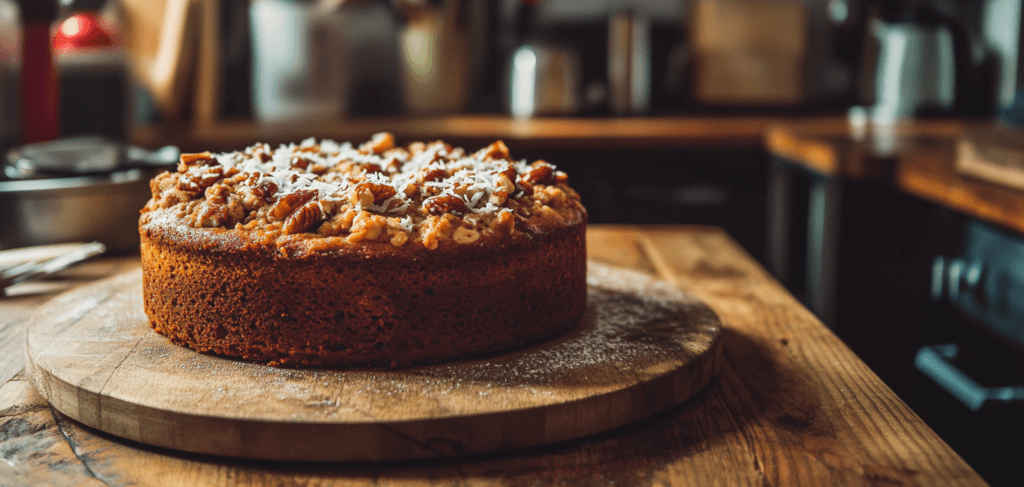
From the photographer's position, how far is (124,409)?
27.9 inches

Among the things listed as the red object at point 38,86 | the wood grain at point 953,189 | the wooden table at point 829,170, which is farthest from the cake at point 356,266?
the wooden table at point 829,170

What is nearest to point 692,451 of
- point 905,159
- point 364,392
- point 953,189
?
point 364,392

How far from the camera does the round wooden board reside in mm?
674

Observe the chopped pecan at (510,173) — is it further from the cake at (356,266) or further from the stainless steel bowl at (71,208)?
the stainless steel bowl at (71,208)

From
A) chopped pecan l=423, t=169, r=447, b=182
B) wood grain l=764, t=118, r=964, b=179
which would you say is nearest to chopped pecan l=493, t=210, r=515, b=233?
chopped pecan l=423, t=169, r=447, b=182

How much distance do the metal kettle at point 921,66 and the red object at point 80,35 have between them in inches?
94.9

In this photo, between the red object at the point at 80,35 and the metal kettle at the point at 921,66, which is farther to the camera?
the metal kettle at the point at 921,66

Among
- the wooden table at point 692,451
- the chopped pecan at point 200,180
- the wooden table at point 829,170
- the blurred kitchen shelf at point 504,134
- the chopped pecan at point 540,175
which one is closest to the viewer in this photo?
the wooden table at point 692,451

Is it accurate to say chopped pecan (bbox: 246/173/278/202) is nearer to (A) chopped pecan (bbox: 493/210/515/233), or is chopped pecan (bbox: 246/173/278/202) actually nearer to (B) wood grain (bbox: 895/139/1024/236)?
(A) chopped pecan (bbox: 493/210/515/233)

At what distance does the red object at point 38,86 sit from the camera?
1405mm

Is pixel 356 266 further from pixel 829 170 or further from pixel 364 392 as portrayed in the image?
pixel 829 170

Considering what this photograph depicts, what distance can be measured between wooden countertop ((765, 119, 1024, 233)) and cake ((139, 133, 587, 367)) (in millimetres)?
940

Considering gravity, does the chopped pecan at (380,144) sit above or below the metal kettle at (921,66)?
below

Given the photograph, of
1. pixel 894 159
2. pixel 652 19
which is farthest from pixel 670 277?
pixel 652 19
